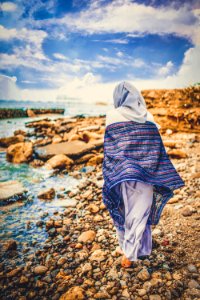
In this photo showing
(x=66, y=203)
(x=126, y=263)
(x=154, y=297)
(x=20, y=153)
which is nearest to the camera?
(x=154, y=297)

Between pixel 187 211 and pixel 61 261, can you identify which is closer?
pixel 61 261

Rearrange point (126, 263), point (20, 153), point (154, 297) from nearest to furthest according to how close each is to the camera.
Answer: point (154, 297), point (126, 263), point (20, 153)

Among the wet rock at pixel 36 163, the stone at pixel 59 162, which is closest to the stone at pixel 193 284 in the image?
the stone at pixel 59 162

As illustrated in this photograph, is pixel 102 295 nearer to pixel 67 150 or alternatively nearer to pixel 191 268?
pixel 191 268

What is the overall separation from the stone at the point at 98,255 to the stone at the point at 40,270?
0.56 m

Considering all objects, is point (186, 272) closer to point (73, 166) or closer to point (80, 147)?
point (73, 166)

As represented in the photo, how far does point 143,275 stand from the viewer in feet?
7.84

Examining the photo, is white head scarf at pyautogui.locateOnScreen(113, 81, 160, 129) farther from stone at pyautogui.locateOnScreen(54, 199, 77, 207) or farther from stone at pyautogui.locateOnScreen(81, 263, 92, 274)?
stone at pyautogui.locateOnScreen(54, 199, 77, 207)

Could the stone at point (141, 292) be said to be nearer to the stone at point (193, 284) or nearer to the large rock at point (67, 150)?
the stone at point (193, 284)

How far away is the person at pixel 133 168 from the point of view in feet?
7.56

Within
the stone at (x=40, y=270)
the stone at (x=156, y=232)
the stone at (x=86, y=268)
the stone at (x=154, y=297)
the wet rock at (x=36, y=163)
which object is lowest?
the stone at (x=40, y=270)

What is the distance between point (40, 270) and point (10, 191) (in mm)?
2513

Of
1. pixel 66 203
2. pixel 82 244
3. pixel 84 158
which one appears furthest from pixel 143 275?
pixel 84 158

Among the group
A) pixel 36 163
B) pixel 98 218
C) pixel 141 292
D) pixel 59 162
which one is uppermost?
pixel 59 162
